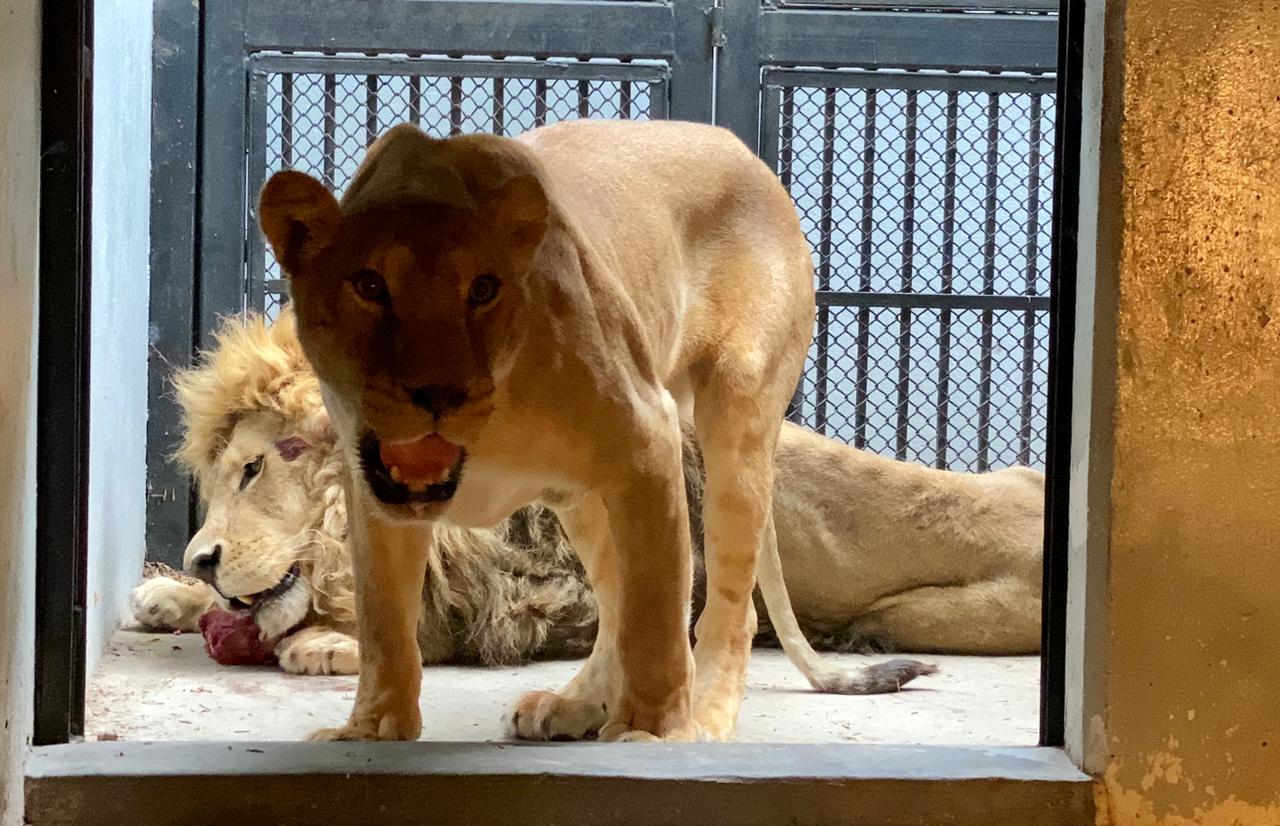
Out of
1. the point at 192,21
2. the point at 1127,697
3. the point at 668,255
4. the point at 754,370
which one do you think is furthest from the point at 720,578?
the point at 192,21

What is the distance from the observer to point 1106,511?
2053 mm

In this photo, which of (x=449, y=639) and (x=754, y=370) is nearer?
(x=754, y=370)

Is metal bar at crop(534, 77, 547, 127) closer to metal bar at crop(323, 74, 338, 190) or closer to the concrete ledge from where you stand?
metal bar at crop(323, 74, 338, 190)

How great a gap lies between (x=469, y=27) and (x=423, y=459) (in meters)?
2.91

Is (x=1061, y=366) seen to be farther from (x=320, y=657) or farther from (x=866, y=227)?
(x=866, y=227)

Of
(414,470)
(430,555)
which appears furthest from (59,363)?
(430,555)

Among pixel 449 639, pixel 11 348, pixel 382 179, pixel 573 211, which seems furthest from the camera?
pixel 449 639

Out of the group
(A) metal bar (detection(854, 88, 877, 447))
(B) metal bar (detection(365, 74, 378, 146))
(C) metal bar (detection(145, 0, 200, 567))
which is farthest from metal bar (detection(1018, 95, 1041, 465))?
(C) metal bar (detection(145, 0, 200, 567))

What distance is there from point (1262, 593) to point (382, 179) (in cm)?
144

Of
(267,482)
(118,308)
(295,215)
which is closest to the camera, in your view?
(295,215)

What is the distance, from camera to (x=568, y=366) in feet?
7.38

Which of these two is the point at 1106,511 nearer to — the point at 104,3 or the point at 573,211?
the point at 573,211

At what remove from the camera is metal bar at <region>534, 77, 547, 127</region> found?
4.76 meters

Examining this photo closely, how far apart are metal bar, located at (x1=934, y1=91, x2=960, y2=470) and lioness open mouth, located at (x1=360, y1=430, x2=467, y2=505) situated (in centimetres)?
317
